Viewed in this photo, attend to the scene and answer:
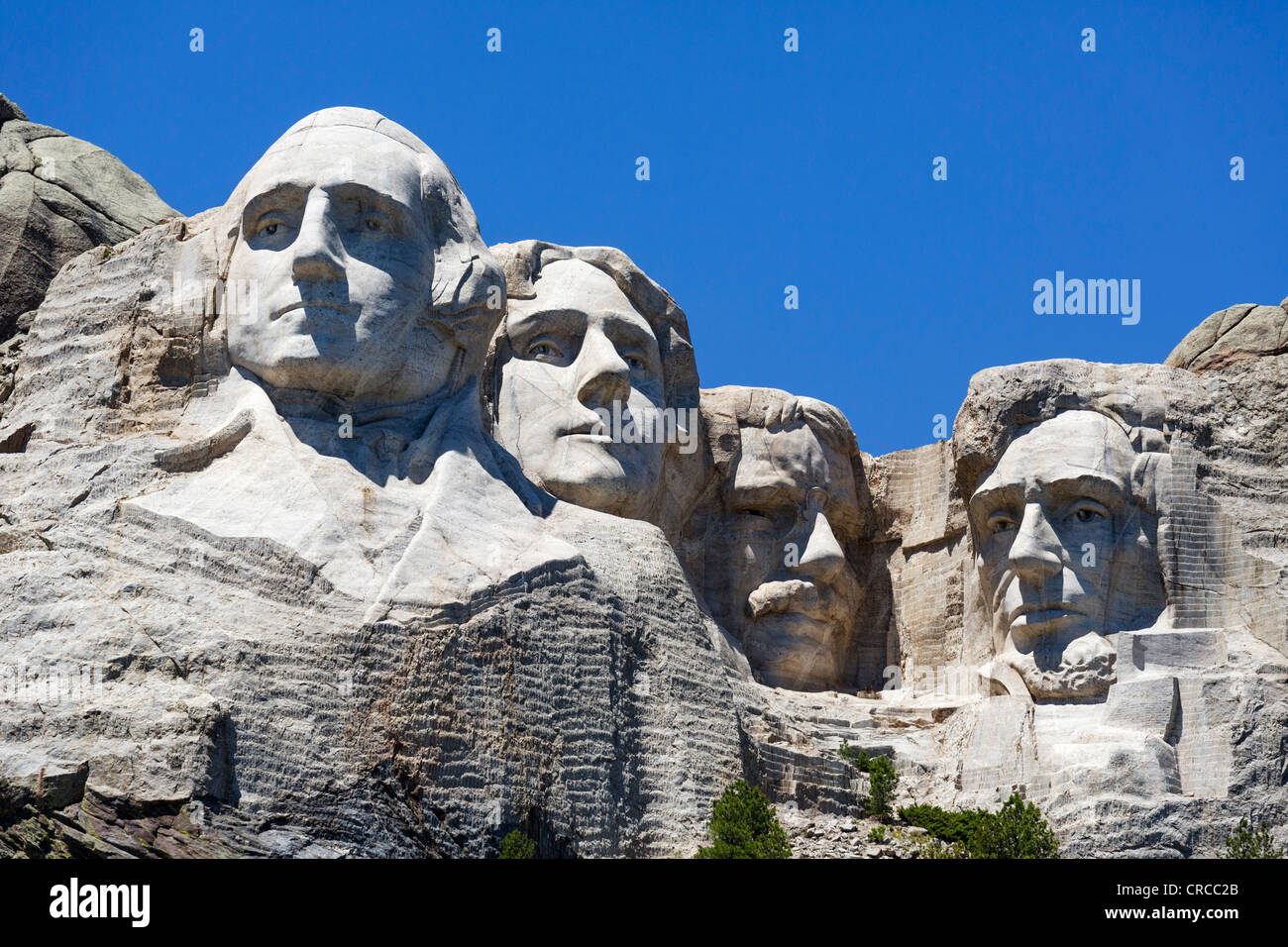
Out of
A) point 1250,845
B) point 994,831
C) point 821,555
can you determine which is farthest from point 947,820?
point 821,555

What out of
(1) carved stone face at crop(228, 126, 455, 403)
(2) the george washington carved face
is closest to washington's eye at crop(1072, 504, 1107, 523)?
(2) the george washington carved face

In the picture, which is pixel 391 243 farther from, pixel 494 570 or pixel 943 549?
pixel 943 549

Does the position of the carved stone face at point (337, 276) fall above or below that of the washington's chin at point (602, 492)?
above

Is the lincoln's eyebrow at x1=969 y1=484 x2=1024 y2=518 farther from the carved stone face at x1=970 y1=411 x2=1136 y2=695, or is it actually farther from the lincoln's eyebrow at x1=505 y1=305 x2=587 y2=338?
the lincoln's eyebrow at x1=505 y1=305 x2=587 y2=338

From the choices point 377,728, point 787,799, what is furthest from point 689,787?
point 377,728

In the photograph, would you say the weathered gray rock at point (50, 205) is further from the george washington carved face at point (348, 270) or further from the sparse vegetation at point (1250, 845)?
the sparse vegetation at point (1250, 845)

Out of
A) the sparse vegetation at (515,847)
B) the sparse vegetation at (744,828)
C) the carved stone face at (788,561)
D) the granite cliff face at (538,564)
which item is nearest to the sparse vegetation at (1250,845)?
the granite cliff face at (538,564)

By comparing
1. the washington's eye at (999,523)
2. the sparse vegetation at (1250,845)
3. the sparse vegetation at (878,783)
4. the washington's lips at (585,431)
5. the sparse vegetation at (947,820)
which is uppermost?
the washington's lips at (585,431)
